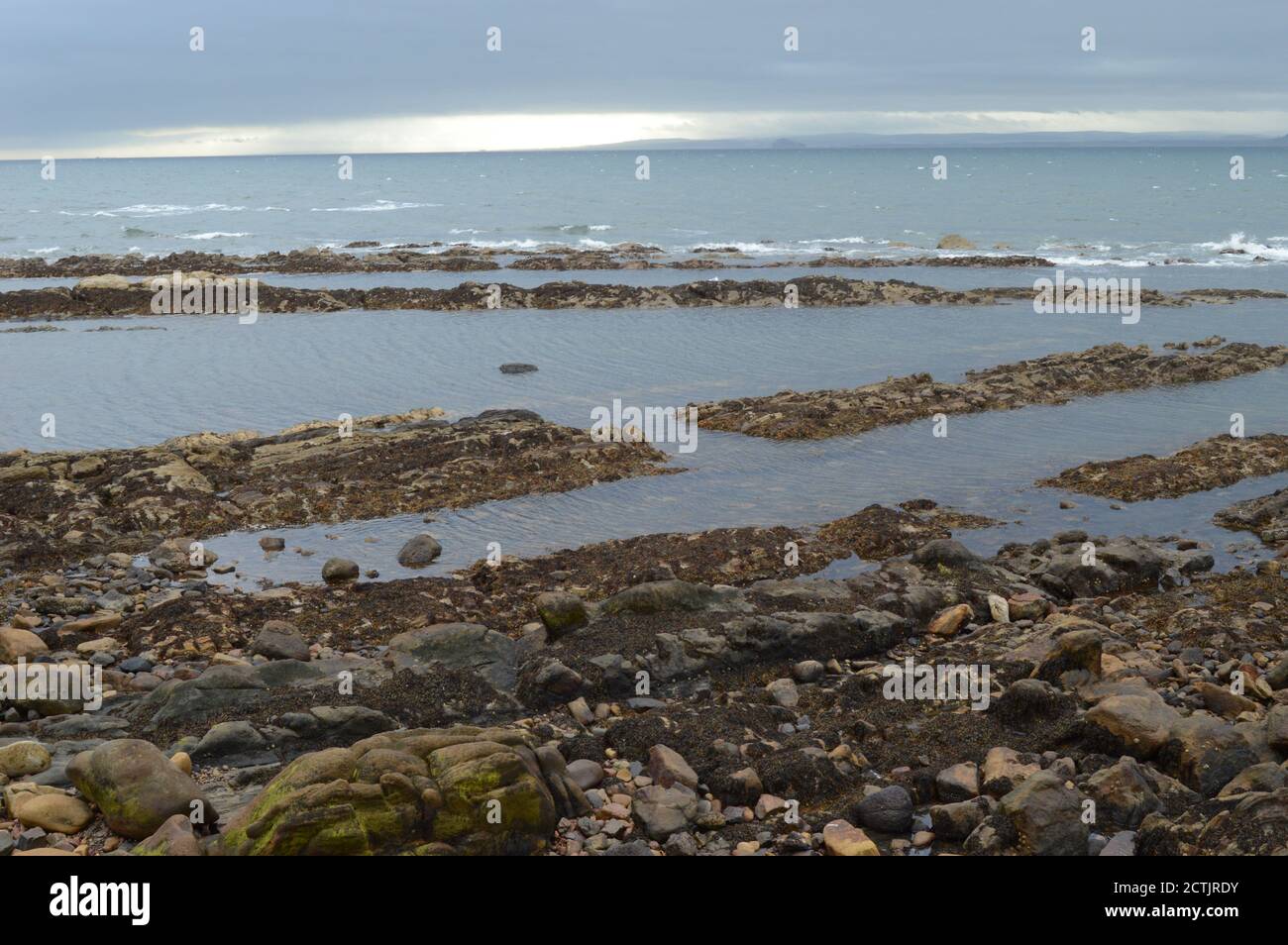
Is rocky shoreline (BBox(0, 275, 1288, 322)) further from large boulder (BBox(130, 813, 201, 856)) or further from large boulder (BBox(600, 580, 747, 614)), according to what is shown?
large boulder (BBox(130, 813, 201, 856))

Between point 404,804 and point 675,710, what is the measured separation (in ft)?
12.2

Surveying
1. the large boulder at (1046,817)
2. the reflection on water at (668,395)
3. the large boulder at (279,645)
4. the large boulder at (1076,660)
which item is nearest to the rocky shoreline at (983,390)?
the reflection on water at (668,395)

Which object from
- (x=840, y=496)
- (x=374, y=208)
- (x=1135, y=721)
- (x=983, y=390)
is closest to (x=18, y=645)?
(x=1135, y=721)

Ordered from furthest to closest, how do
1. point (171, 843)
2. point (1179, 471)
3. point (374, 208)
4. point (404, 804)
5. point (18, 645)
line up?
point (374, 208)
point (1179, 471)
point (18, 645)
point (404, 804)
point (171, 843)

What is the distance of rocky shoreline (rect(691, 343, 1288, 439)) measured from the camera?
933 inches

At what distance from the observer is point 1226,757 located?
9.10 meters

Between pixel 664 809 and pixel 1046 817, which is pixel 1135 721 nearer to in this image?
pixel 1046 817

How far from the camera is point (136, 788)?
27.3ft

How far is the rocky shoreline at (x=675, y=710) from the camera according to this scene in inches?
321

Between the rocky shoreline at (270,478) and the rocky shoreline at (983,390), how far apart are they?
3561 millimetres

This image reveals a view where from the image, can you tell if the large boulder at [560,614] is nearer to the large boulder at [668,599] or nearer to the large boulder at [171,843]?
the large boulder at [668,599]

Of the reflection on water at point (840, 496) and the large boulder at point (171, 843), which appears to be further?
the reflection on water at point (840, 496)

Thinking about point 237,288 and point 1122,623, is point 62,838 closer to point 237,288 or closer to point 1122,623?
point 1122,623

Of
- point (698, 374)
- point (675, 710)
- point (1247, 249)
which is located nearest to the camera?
point (675, 710)
